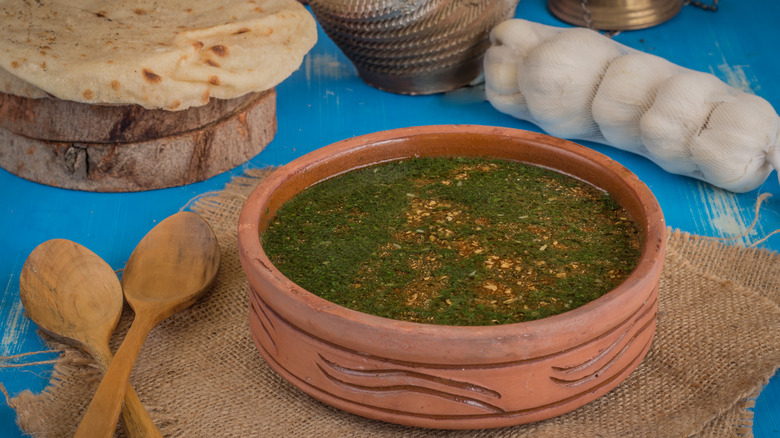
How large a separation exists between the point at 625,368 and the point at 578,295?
138 millimetres

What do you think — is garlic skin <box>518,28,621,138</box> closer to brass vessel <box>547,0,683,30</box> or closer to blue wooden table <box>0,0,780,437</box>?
blue wooden table <box>0,0,780,437</box>

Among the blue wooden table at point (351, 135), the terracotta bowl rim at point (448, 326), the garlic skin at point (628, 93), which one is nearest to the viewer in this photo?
the terracotta bowl rim at point (448, 326)

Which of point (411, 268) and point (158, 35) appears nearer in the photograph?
point (411, 268)

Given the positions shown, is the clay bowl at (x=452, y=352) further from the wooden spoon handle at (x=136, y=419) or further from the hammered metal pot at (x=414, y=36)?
the hammered metal pot at (x=414, y=36)

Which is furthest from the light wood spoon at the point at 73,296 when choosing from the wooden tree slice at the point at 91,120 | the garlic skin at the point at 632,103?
the garlic skin at the point at 632,103

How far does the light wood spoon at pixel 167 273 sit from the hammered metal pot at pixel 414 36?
909mm

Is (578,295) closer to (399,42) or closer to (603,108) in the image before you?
(603,108)

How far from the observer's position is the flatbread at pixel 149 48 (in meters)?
1.61

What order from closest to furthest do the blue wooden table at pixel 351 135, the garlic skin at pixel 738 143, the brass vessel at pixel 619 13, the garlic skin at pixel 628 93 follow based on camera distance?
the blue wooden table at pixel 351 135 < the garlic skin at pixel 738 143 < the garlic skin at pixel 628 93 < the brass vessel at pixel 619 13

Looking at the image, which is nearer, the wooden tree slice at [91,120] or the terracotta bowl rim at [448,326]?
the terracotta bowl rim at [448,326]

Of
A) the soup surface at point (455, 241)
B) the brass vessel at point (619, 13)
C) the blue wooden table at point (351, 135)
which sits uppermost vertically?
the soup surface at point (455, 241)

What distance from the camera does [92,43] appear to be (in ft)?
5.58

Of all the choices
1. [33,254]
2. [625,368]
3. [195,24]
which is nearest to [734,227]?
[625,368]

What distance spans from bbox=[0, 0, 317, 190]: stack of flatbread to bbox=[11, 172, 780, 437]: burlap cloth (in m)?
0.46
